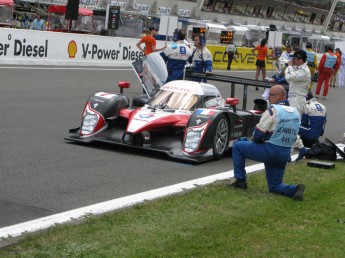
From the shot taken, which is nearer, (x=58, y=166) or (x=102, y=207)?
(x=102, y=207)

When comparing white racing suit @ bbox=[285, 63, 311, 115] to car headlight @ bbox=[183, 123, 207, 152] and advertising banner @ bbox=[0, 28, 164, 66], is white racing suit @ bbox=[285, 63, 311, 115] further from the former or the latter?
advertising banner @ bbox=[0, 28, 164, 66]

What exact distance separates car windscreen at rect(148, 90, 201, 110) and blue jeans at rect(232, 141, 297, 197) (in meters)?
2.96

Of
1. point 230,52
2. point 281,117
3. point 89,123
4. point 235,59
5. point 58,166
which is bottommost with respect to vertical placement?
point 235,59

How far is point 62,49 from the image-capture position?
26391 millimetres

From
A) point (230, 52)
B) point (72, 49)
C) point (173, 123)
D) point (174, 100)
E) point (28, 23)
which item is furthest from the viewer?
point (28, 23)

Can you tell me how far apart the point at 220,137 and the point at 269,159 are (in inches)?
105

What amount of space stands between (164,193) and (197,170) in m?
1.78

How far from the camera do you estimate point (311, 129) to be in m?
13.0

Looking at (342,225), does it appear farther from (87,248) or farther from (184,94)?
(184,94)

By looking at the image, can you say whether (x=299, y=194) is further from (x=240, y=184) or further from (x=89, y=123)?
(x=89, y=123)

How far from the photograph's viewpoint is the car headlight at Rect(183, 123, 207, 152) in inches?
412

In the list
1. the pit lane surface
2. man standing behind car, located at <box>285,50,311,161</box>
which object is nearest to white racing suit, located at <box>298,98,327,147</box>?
man standing behind car, located at <box>285,50,311,161</box>

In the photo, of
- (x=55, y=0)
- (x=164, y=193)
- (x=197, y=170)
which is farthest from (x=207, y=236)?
(x=55, y=0)

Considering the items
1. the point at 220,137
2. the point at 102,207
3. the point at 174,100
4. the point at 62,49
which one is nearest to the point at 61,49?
the point at 62,49
